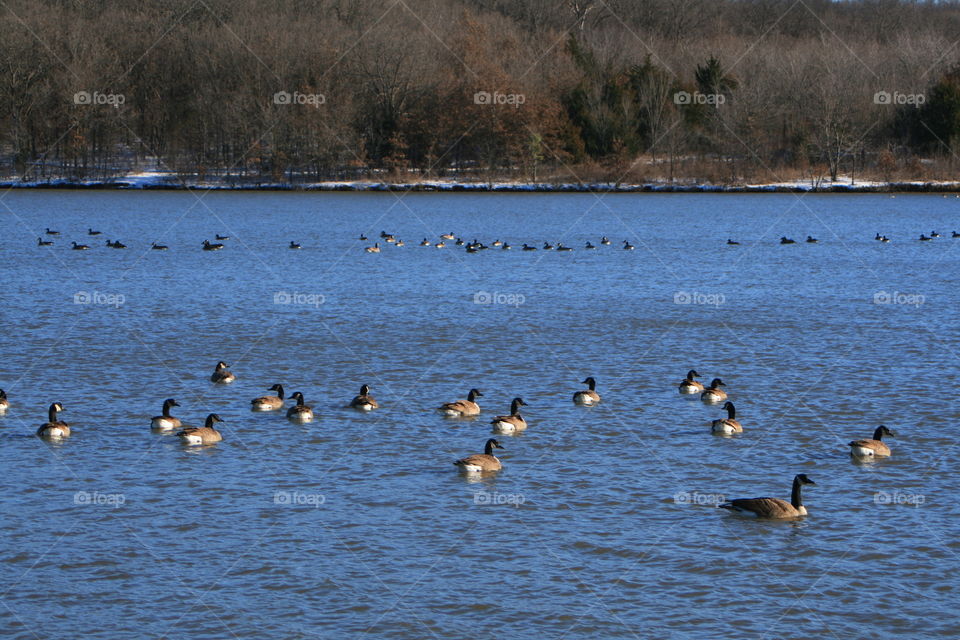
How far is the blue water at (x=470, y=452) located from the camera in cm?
1289

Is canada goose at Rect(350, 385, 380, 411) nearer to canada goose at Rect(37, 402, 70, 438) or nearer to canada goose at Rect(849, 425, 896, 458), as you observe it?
canada goose at Rect(37, 402, 70, 438)

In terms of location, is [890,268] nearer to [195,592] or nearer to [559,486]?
[559,486]

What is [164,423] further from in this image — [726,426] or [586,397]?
[726,426]

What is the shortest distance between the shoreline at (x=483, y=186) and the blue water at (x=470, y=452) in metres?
55.3

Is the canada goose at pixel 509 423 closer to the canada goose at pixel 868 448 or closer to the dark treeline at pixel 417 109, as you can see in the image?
the canada goose at pixel 868 448

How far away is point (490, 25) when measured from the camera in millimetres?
126500

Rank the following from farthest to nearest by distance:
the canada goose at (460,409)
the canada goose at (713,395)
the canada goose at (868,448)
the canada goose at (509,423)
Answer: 1. the canada goose at (713,395)
2. the canada goose at (460,409)
3. the canada goose at (509,423)
4. the canada goose at (868,448)

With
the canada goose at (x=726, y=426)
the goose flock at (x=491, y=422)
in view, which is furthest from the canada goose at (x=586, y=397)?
the canada goose at (x=726, y=426)

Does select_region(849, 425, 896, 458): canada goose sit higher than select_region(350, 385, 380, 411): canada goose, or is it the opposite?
select_region(350, 385, 380, 411): canada goose

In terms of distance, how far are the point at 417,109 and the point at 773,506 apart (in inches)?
3482

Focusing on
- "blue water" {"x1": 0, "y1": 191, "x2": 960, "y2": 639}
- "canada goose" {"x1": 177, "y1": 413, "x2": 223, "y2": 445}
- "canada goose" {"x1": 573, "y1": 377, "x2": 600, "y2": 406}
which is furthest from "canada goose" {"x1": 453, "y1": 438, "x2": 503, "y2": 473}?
"canada goose" {"x1": 573, "y1": 377, "x2": 600, "y2": 406}

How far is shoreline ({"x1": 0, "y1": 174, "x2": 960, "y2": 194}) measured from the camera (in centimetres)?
9450

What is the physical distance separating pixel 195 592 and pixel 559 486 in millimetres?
5811

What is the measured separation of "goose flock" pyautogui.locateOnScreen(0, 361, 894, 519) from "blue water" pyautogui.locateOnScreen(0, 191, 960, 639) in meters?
0.23
